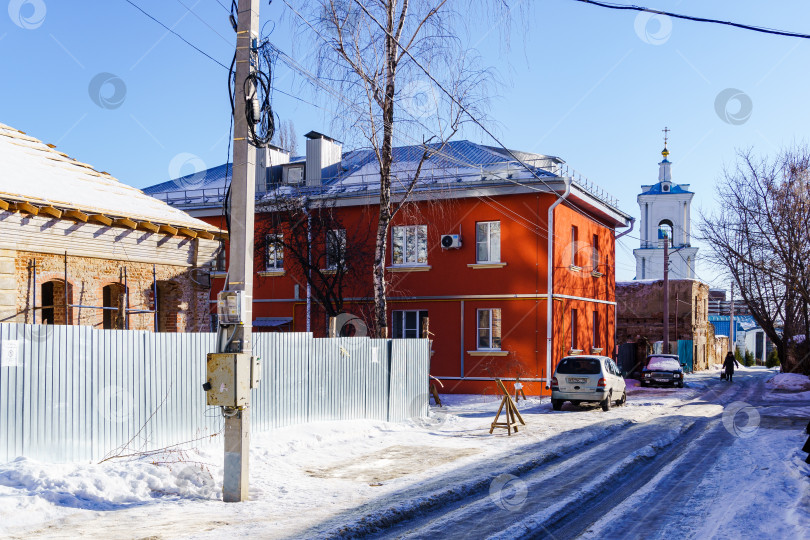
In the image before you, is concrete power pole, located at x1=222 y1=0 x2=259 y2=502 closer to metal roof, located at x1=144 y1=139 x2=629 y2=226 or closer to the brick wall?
the brick wall

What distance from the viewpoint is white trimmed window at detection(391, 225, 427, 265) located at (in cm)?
2781

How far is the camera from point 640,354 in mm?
43156

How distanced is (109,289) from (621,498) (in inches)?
476

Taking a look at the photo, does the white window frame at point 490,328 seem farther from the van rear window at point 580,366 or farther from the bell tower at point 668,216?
the bell tower at point 668,216

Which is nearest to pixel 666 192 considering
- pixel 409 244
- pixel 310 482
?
pixel 409 244

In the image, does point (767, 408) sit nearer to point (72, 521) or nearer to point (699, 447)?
point (699, 447)

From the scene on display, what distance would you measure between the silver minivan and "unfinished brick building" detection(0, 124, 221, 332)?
10209mm

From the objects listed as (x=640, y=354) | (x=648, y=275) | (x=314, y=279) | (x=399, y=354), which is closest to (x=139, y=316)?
(x=399, y=354)

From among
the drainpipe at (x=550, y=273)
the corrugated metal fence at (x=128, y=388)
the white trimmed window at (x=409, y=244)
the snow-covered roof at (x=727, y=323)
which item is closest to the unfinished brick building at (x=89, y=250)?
the corrugated metal fence at (x=128, y=388)

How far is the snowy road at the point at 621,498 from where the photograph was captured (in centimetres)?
786

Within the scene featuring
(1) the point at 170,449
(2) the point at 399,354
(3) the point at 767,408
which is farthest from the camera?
(3) the point at 767,408

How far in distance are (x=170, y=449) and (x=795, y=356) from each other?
3656 cm

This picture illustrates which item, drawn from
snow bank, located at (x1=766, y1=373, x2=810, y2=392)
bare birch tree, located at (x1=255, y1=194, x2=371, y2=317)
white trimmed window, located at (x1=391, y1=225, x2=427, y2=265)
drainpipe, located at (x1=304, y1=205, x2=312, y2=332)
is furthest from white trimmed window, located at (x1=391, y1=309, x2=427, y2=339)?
snow bank, located at (x1=766, y1=373, x2=810, y2=392)

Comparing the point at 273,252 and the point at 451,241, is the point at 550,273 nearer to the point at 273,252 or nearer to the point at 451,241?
Answer: the point at 451,241
